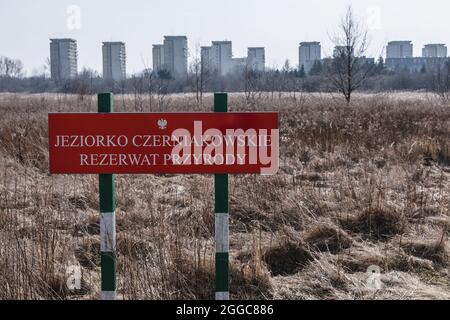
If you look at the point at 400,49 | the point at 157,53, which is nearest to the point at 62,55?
the point at 157,53

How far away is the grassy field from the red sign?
0.91m

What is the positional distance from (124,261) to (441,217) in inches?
121

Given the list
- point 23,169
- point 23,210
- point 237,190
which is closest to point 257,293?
point 237,190

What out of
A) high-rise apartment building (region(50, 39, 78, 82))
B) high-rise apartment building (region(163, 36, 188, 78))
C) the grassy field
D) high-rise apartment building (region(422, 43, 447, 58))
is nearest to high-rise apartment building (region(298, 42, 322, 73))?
high-rise apartment building (region(422, 43, 447, 58))

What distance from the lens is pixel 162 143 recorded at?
10.1 ft

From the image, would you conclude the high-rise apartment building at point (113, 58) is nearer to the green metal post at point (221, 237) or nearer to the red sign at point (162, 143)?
the red sign at point (162, 143)

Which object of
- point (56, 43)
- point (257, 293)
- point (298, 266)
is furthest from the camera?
point (56, 43)

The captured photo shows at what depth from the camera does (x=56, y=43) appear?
76.1 metres

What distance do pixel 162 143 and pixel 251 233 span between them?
2.18m

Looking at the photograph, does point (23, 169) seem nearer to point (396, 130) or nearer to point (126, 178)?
point (126, 178)

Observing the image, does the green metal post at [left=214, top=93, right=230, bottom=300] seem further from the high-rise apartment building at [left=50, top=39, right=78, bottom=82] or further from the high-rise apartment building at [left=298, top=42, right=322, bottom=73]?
the high-rise apartment building at [left=298, top=42, right=322, bottom=73]

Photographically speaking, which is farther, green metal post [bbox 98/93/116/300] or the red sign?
green metal post [bbox 98/93/116/300]

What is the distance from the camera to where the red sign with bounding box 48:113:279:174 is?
302cm

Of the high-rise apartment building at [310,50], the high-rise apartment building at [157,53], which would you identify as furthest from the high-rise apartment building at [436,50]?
the high-rise apartment building at [157,53]
